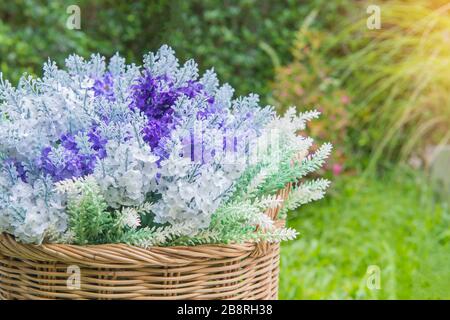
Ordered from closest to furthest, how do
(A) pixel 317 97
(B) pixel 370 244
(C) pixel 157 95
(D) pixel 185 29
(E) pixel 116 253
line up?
(E) pixel 116 253
(C) pixel 157 95
(B) pixel 370 244
(A) pixel 317 97
(D) pixel 185 29

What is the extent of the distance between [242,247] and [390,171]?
106 inches

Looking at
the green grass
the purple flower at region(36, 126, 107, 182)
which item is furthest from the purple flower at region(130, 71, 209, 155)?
the green grass

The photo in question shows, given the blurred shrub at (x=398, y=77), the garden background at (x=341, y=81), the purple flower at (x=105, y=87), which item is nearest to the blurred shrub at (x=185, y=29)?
the garden background at (x=341, y=81)

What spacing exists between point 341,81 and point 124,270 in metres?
2.81

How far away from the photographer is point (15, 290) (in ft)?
4.50

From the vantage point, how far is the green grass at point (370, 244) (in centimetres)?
271

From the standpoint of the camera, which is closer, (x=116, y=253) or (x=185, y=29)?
(x=116, y=253)

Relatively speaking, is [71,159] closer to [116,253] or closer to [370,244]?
[116,253]

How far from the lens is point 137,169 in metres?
1.30

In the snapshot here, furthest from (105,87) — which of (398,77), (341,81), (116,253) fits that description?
(341,81)

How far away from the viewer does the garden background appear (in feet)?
10.2

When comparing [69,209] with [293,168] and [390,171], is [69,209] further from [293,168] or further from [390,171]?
[390,171]

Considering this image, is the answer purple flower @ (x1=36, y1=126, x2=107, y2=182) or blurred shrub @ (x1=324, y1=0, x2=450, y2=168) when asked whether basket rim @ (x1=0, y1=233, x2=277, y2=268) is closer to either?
purple flower @ (x1=36, y1=126, x2=107, y2=182)

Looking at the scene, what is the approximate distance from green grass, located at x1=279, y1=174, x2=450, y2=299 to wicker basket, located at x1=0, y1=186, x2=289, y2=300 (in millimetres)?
1276
